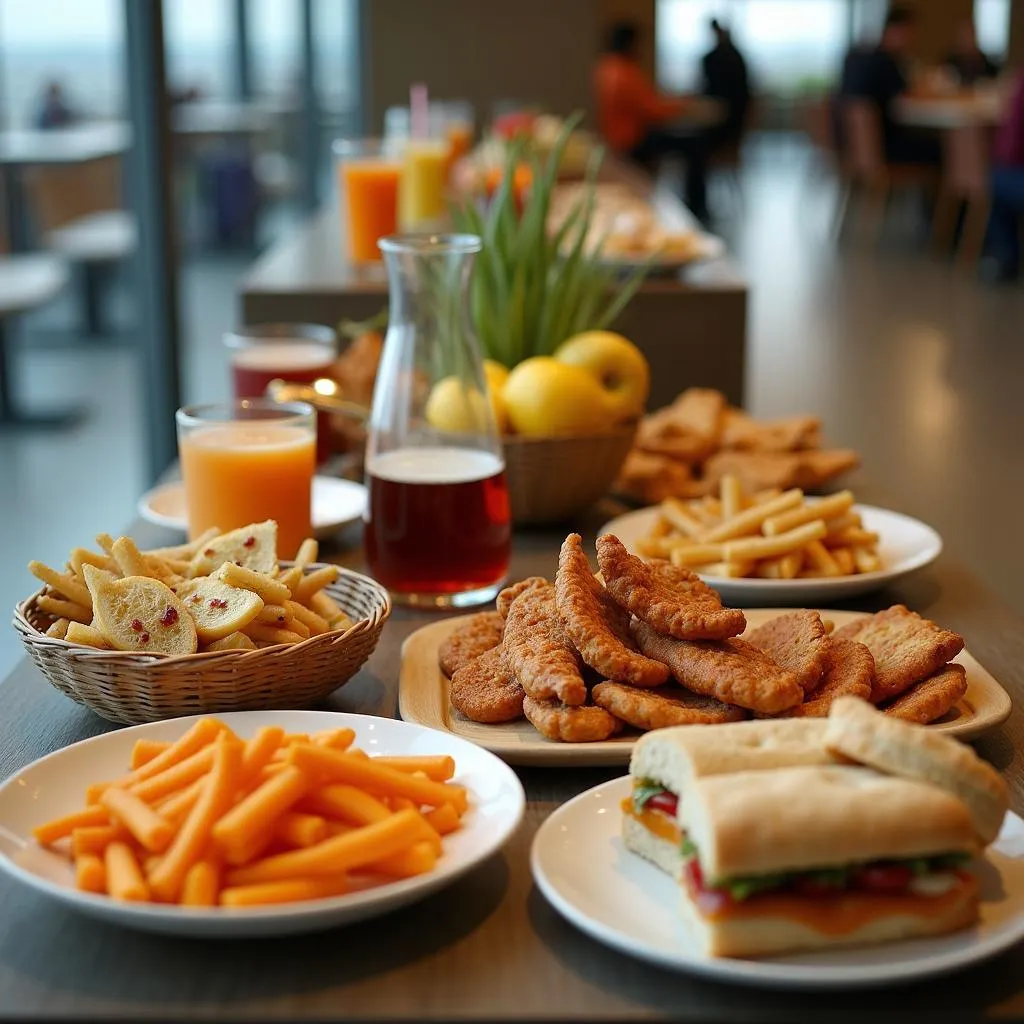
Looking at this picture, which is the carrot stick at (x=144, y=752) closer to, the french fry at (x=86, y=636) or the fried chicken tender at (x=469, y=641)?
the french fry at (x=86, y=636)

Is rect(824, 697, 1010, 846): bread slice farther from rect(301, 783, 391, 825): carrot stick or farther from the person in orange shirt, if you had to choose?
the person in orange shirt

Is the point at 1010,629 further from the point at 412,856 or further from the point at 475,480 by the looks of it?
the point at 412,856

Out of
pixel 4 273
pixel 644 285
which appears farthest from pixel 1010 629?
pixel 4 273

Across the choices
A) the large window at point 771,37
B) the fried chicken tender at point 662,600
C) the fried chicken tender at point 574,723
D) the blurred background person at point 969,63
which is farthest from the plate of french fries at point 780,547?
the large window at point 771,37

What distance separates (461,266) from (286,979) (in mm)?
726

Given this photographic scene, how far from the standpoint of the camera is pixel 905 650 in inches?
41.1

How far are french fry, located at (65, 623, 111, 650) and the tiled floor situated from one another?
1299 millimetres

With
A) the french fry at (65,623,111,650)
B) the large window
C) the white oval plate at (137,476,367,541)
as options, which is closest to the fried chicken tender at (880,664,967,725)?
the french fry at (65,623,111,650)

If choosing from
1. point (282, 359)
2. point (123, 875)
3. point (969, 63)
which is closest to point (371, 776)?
point (123, 875)

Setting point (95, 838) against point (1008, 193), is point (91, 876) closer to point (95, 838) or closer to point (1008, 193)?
point (95, 838)

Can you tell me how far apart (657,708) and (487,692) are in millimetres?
147

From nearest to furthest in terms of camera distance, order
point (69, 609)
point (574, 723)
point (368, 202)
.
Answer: point (574, 723) → point (69, 609) → point (368, 202)

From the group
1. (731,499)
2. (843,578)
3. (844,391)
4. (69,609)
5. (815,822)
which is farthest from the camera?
(844,391)

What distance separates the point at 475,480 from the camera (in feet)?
4.33
